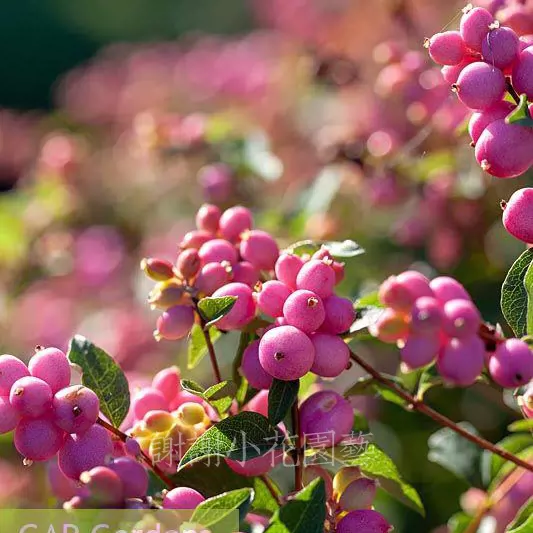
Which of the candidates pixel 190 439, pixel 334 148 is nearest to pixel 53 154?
pixel 334 148

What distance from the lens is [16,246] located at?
4.88 feet

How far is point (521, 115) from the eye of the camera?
0.54 meters

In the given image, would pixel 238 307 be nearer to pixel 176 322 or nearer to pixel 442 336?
pixel 176 322

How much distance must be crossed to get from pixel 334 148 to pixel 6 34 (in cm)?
295

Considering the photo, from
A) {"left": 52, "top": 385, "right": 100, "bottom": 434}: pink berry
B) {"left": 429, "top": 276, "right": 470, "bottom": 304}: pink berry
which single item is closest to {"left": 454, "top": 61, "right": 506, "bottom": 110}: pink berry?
{"left": 429, "top": 276, "right": 470, "bottom": 304}: pink berry

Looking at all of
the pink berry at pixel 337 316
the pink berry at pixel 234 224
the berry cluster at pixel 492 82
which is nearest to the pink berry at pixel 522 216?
the berry cluster at pixel 492 82

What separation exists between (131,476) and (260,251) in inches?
9.0

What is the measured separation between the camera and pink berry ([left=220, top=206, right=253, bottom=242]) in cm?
73

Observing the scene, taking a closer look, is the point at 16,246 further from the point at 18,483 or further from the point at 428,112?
the point at 428,112

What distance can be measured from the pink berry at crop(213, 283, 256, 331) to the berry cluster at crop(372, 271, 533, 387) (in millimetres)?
120

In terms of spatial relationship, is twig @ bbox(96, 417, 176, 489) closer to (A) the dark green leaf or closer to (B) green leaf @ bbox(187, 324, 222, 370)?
(B) green leaf @ bbox(187, 324, 222, 370)

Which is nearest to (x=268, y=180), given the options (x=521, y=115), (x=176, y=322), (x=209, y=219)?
(x=209, y=219)

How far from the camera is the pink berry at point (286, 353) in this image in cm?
57

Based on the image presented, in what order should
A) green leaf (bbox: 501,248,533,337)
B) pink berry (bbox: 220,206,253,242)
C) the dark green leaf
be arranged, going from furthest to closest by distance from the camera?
the dark green leaf → pink berry (bbox: 220,206,253,242) → green leaf (bbox: 501,248,533,337)
